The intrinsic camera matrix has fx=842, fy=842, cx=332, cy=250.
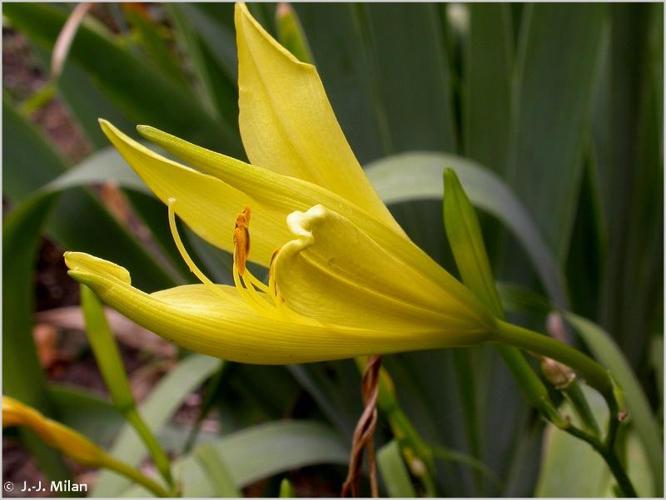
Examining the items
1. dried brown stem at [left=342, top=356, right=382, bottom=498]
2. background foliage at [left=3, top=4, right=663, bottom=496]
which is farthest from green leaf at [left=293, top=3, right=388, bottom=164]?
dried brown stem at [left=342, top=356, right=382, bottom=498]

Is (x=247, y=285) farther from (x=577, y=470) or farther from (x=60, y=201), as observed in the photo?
(x=60, y=201)

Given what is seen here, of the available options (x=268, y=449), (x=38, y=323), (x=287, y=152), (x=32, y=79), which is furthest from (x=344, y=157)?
(x=32, y=79)

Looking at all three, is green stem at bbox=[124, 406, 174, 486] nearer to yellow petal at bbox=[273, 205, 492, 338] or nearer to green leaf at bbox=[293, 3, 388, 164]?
yellow petal at bbox=[273, 205, 492, 338]

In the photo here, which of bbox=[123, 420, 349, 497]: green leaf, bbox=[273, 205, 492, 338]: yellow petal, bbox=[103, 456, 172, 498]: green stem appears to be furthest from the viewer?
bbox=[123, 420, 349, 497]: green leaf

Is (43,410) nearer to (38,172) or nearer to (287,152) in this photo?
(38,172)

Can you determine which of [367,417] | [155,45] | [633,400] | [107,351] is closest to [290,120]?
[367,417]

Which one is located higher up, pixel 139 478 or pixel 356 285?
pixel 356 285
